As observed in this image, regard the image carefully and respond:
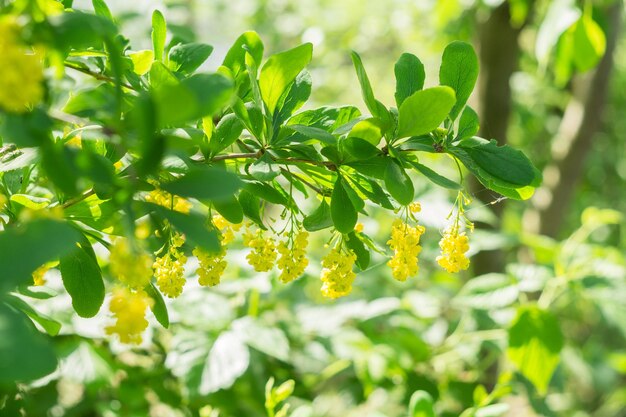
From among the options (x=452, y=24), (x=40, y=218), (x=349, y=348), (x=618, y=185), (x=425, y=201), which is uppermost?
(x=40, y=218)

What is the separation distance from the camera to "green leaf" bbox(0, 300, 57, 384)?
268 millimetres

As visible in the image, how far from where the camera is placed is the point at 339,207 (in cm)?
49

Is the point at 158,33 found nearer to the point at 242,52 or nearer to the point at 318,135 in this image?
the point at 242,52

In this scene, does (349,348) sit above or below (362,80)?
below

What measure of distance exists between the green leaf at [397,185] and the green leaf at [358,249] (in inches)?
4.5

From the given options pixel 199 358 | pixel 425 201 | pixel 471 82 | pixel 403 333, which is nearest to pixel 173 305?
pixel 199 358

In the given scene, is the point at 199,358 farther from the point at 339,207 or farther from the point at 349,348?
the point at 339,207

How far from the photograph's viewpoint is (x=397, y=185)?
18.1 inches

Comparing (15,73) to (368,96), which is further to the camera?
(368,96)

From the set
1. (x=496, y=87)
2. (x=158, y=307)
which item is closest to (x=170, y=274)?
(x=158, y=307)

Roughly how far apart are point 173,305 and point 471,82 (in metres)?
0.61

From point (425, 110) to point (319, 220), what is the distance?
0.47 ft

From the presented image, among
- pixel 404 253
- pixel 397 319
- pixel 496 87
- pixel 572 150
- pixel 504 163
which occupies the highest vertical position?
pixel 504 163

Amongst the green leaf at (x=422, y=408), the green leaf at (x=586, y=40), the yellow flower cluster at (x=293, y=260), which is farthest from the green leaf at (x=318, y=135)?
the green leaf at (x=586, y=40)
